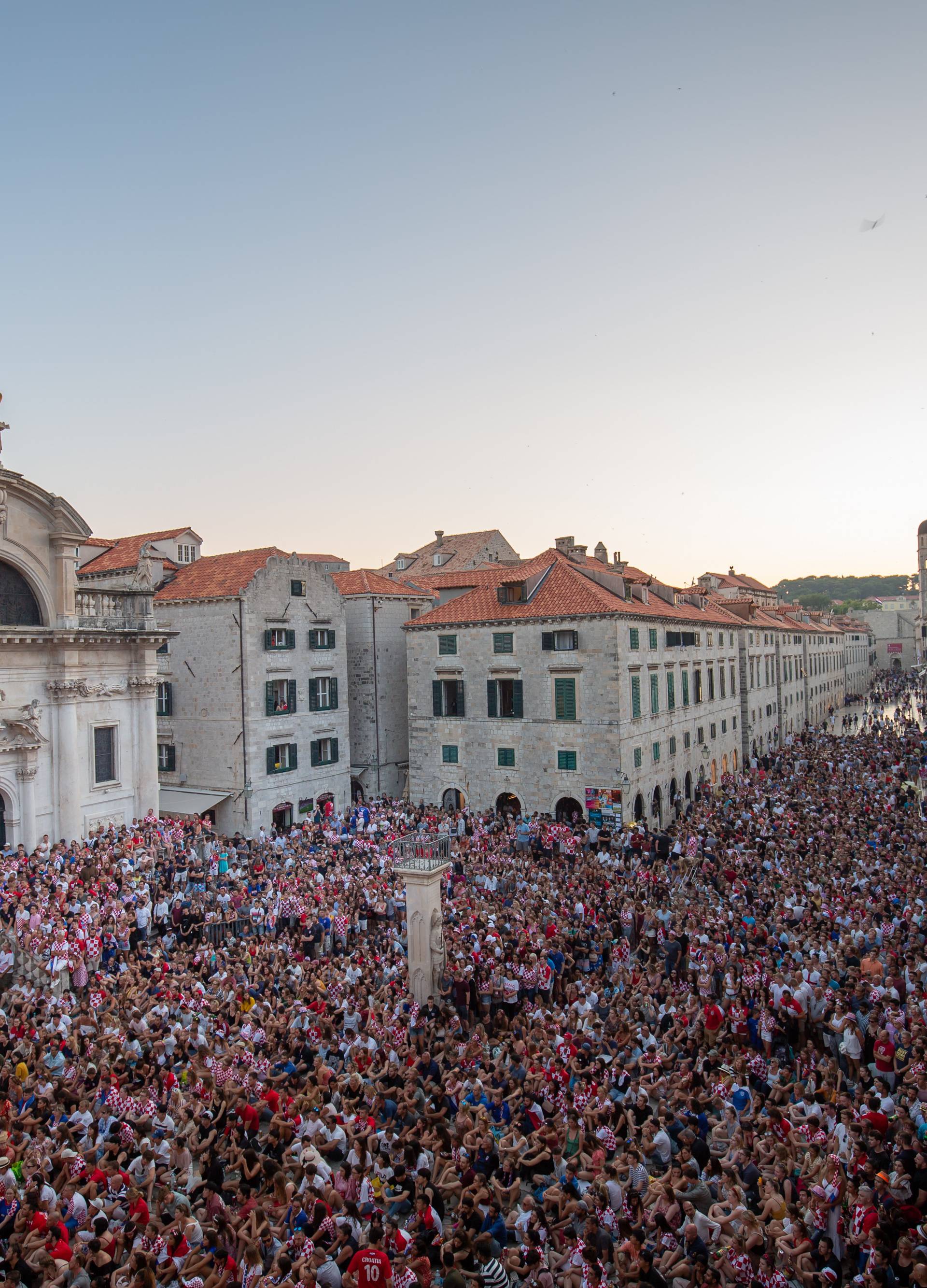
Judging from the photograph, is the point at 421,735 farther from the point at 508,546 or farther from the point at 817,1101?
the point at 817,1101

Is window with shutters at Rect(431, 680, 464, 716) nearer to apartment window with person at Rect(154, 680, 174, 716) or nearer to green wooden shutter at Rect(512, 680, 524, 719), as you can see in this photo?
green wooden shutter at Rect(512, 680, 524, 719)

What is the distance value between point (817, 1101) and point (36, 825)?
21850 mm

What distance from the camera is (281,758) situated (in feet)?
112

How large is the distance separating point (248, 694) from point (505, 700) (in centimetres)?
1077

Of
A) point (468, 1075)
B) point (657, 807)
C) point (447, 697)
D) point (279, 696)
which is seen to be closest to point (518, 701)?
point (447, 697)

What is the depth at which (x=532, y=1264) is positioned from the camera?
834 centimetres

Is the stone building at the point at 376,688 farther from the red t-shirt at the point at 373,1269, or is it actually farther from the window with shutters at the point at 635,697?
the red t-shirt at the point at 373,1269

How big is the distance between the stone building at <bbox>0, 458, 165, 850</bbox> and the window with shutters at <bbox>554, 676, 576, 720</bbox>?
15557 mm

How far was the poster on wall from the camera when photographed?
31.3 m

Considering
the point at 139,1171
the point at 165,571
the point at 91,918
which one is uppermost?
the point at 165,571

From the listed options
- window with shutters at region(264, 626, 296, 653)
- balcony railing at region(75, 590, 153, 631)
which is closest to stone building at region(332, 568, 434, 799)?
window with shutters at region(264, 626, 296, 653)

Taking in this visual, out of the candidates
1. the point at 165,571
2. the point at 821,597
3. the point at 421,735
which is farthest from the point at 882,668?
the point at 165,571

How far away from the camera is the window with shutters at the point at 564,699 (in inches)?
1294

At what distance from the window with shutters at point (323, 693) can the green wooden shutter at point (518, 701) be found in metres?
8.47
